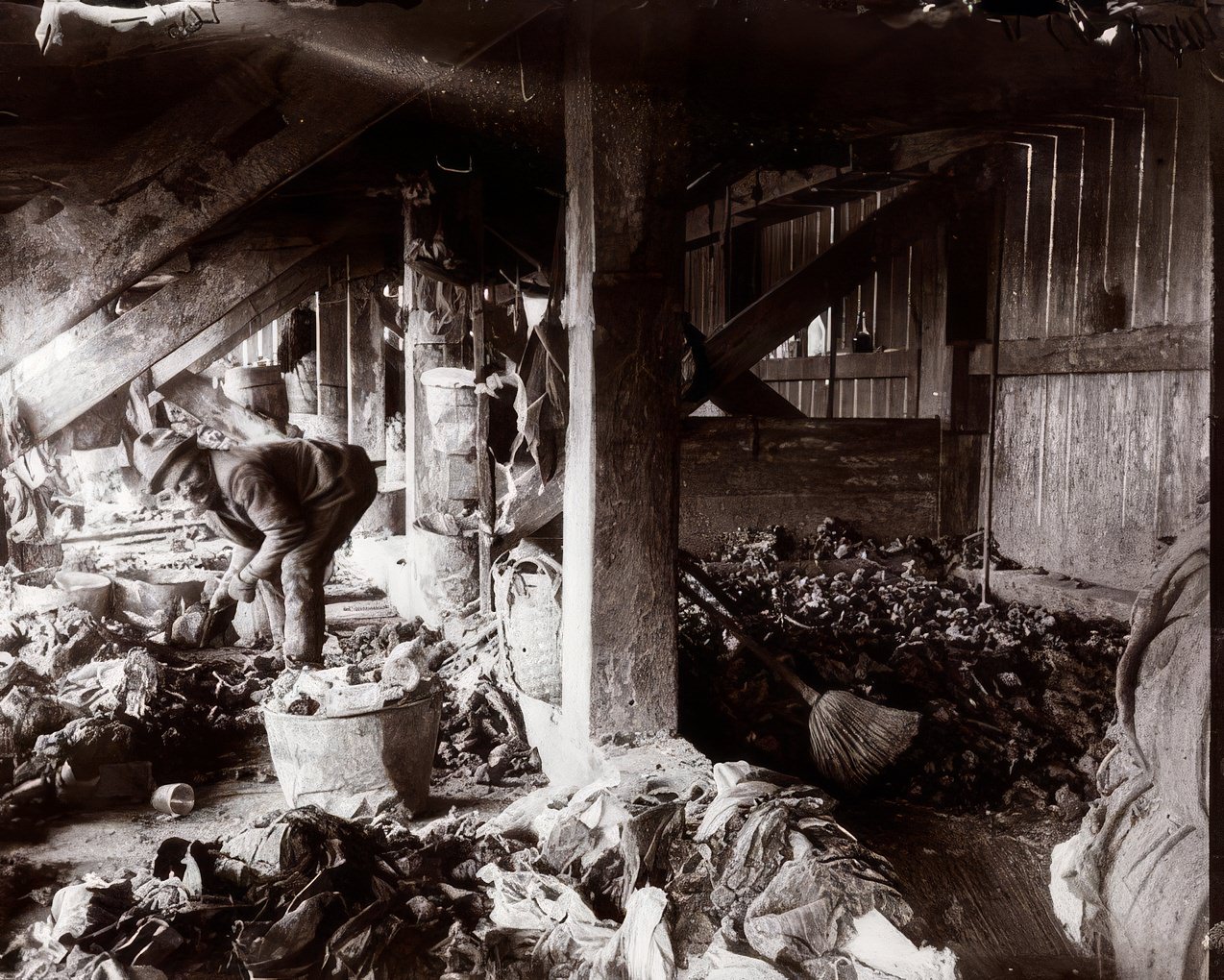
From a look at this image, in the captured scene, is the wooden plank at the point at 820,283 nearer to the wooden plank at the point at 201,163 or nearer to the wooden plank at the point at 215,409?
the wooden plank at the point at 201,163

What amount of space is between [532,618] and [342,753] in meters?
1.12

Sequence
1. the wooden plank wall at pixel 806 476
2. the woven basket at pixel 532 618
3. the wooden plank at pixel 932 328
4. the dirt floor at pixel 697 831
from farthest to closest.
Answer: the wooden plank at pixel 932 328
the wooden plank wall at pixel 806 476
the woven basket at pixel 532 618
the dirt floor at pixel 697 831

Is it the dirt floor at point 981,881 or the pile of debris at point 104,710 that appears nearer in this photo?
the dirt floor at point 981,881

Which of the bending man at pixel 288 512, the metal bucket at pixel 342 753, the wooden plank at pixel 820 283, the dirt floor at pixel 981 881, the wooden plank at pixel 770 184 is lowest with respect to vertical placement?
the dirt floor at pixel 981 881

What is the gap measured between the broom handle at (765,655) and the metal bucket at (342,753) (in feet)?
4.67

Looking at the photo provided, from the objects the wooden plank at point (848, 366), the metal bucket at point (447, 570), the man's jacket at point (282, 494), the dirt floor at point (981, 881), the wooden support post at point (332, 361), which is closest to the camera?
the dirt floor at point (981, 881)

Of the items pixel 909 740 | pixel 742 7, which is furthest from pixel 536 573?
pixel 742 7

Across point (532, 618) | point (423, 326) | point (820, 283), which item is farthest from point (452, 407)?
point (820, 283)

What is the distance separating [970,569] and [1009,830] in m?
2.90

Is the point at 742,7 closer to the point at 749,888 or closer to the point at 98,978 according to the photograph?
the point at 749,888

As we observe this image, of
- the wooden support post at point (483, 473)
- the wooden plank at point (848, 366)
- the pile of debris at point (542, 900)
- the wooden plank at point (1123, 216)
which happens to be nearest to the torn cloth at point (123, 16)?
the pile of debris at point (542, 900)

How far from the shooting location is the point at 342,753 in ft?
14.5

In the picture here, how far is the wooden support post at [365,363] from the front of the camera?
30.0 ft

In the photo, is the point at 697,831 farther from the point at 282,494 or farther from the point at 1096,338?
the point at 1096,338
